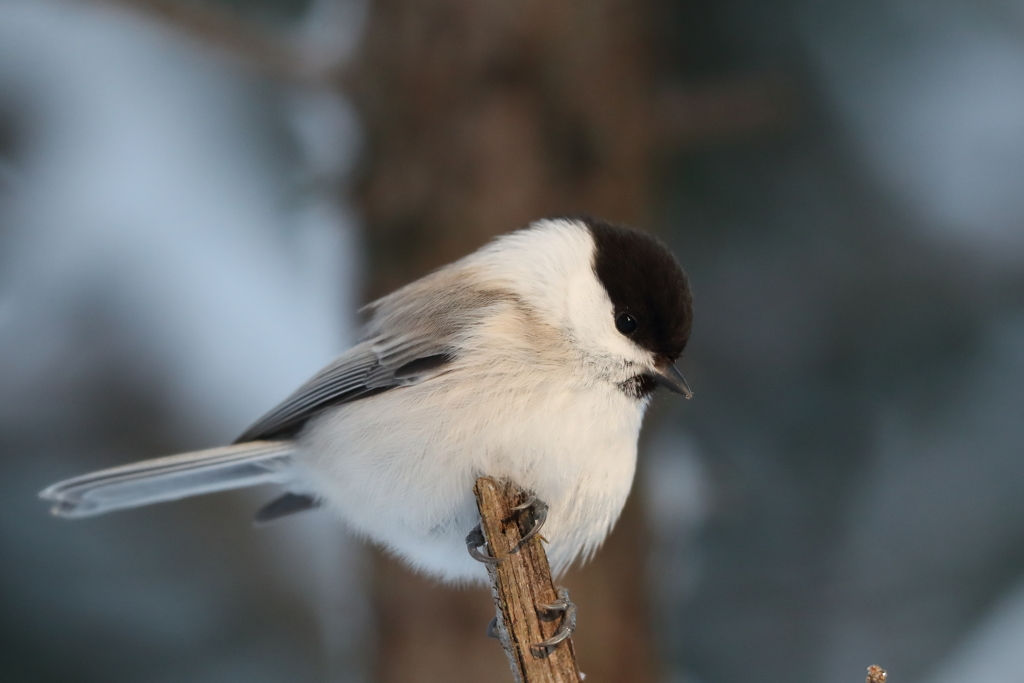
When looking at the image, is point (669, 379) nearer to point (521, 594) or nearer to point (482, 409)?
point (482, 409)

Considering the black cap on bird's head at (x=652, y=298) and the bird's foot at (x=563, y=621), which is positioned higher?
the black cap on bird's head at (x=652, y=298)

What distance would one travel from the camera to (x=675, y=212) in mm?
2523

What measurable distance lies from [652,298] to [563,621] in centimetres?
55

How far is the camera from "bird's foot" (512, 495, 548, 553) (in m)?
1.00

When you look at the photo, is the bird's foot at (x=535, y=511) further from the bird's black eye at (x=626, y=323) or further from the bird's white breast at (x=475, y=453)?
the bird's black eye at (x=626, y=323)

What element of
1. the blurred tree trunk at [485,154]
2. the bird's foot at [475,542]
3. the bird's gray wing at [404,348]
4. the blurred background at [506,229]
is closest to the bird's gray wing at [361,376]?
the bird's gray wing at [404,348]

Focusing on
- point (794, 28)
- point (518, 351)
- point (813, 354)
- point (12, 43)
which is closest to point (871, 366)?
point (813, 354)

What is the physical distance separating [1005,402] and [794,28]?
4.40ft

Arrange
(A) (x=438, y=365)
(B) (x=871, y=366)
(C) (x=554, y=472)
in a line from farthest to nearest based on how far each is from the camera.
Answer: (B) (x=871, y=366), (A) (x=438, y=365), (C) (x=554, y=472)

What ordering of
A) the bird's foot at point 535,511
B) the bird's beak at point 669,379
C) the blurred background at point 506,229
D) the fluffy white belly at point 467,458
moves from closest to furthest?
the bird's foot at point 535,511 < the fluffy white belly at point 467,458 < the bird's beak at point 669,379 < the blurred background at point 506,229

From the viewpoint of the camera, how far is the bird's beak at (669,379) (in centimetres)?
122

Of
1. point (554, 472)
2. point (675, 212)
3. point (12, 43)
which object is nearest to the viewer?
point (554, 472)

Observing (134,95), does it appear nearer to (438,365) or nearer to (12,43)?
(12,43)

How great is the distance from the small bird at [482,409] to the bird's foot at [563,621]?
199 mm
